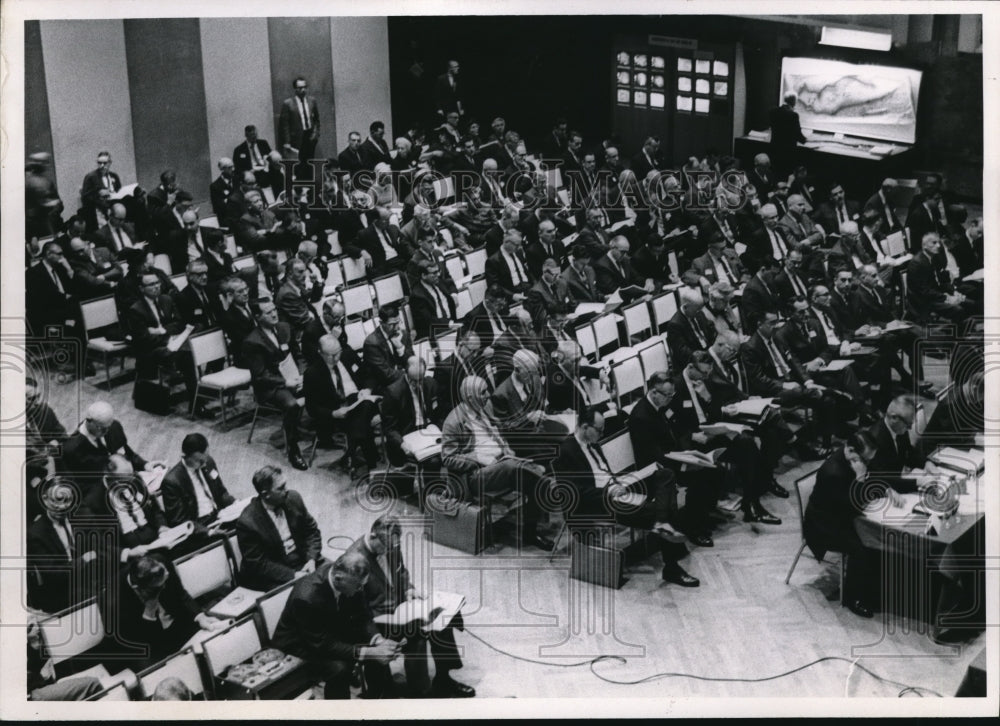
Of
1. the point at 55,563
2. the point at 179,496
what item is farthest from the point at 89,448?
the point at 55,563

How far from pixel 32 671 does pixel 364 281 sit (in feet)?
18.4

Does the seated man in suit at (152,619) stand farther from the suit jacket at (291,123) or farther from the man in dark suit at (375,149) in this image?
the man in dark suit at (375,149)

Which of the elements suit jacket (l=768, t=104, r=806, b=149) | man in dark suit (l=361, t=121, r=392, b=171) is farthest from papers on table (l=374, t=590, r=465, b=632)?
suit jacket (l=768, t=104, r=806, b=149)

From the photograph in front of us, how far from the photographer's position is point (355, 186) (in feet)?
44.5

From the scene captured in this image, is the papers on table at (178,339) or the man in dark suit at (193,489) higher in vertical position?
the papers on table at (178,339)

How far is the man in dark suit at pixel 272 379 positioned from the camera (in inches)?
381

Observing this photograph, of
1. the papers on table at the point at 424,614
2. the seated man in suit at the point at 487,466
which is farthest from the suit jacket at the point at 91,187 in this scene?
the papers on table at the point at 424,614

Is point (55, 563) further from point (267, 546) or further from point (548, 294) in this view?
point (548, 294)

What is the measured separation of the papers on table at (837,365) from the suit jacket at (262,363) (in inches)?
174

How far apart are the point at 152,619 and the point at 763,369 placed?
5193 mm

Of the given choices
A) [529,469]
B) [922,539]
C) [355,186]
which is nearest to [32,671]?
[529,469]

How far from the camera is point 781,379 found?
396 inches

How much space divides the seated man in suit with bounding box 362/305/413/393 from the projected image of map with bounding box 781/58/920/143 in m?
7.15

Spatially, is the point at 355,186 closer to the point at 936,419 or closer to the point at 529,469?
the point at 529,469
